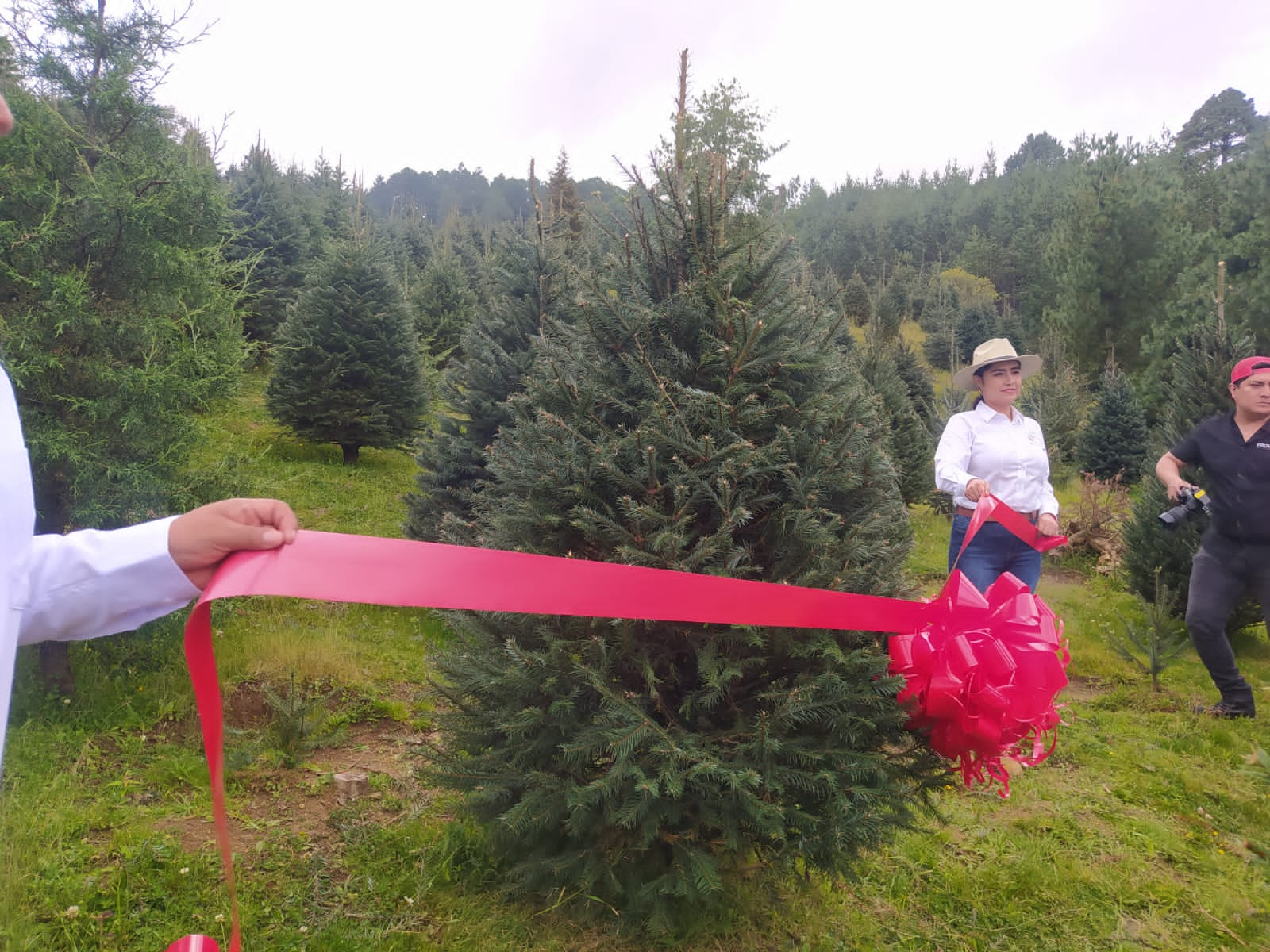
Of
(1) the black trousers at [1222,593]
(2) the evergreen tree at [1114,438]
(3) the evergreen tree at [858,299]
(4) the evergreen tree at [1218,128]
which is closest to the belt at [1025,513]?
(1) the black trousers at [1222,593]

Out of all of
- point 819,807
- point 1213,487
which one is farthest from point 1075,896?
point 1213,487

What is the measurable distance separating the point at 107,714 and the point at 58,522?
4.30 feet

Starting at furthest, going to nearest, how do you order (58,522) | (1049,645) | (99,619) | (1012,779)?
1. (58,522)
2. (1012,779)
3. (1049,645)
4. (99,619)

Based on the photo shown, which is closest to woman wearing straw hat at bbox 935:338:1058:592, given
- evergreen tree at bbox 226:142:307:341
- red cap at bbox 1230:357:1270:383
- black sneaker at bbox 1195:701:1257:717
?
red cap at bbox 1230:357:1270:383

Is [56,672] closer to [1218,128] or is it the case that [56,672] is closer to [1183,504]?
[1183,504]

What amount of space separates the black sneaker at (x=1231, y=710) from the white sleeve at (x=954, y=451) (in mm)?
2828

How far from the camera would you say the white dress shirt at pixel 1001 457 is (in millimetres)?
4391

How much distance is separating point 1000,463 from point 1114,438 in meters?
15.8

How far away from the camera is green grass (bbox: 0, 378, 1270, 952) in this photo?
281 centimetres

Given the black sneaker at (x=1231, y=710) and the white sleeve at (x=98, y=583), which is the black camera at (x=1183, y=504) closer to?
the black sneaker at (x=1231, y=710)

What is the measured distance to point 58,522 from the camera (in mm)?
4828

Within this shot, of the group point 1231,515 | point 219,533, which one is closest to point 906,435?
point 1231,515

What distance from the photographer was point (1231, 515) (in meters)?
4.85

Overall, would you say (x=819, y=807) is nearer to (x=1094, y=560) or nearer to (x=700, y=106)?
(x=1094, y=560)
